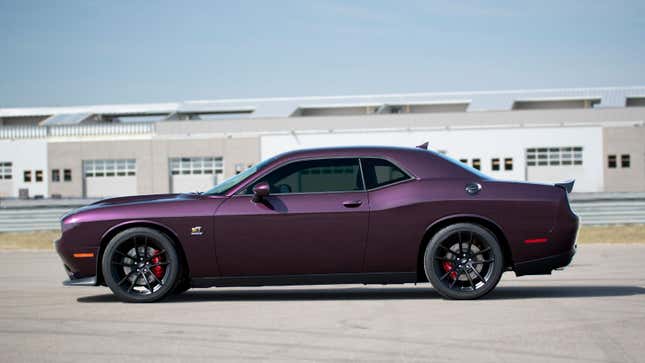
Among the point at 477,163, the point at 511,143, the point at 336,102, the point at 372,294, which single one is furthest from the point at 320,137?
the point at 372,294

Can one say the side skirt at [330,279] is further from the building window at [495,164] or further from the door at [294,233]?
the building window at [495,164]

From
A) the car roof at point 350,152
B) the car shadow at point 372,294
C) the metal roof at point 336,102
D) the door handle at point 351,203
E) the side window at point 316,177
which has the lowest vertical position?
the car shadow at point 372,294

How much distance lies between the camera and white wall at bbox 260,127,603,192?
5388 cm

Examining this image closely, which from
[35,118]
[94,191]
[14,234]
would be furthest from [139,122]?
[14,234]

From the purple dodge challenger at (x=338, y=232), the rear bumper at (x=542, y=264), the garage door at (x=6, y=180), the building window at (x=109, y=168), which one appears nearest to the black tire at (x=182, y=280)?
the purple dodge challenger at (x=338, y=232)

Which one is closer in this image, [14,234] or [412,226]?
[412,226]

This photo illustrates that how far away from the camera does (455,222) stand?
25.2 ft

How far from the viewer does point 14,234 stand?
21641mm

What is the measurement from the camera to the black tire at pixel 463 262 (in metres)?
7.54

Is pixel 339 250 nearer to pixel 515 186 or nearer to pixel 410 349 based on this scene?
pixel 515 186

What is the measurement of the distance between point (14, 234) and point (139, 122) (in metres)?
39.5

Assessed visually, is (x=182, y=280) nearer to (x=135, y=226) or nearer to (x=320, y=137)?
(x=135, y=226)

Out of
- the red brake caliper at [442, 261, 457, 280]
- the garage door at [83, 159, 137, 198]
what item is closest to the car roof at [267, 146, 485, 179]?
the red brake caliper at [442, 261, 457, 280]

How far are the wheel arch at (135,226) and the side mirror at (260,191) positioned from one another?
0.79 m
